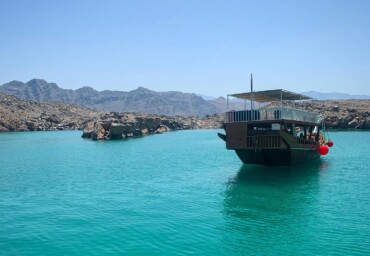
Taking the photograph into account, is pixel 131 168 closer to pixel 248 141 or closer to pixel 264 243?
pixel 248 141

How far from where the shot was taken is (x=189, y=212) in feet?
60.3

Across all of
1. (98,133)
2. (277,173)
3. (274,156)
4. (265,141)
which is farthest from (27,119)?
(277,173)

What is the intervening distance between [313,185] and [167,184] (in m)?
11.0

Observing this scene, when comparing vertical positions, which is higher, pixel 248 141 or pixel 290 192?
pixel 248 141

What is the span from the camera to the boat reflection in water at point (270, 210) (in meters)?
14.0

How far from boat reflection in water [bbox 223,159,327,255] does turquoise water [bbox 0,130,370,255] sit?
0.05 meters

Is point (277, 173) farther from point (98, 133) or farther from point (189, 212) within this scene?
point (98, 133)

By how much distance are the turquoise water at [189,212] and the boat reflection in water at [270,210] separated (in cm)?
5

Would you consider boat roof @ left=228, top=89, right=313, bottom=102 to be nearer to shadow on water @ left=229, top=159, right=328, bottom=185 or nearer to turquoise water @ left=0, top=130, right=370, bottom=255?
shadow on water @ left=229, top=159, right=328, bottom=185

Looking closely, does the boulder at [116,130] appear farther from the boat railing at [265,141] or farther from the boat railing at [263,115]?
the boat railing at [265,141]

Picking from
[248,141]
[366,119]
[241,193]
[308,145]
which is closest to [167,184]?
[241,193]

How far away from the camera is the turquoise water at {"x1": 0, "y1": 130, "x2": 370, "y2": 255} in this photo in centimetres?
1388

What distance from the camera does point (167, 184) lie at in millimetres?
26703

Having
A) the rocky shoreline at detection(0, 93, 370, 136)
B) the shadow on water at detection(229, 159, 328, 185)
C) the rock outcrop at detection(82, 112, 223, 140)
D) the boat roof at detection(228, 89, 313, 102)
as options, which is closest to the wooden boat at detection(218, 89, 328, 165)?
the boat roof at detection(228, 89, 313, 102)
